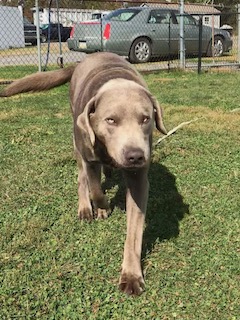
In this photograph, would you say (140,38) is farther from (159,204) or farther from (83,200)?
(83,200)

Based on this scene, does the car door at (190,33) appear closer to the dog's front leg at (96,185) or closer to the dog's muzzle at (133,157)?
the dog's front leg at (96,185)

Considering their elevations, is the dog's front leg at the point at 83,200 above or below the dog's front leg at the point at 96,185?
below

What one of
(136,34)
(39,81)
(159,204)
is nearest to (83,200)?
(159,204)

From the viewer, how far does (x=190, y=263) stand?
2.73 meters

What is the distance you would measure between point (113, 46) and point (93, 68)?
342 inches

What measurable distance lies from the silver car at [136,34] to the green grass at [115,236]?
6890 millimetres

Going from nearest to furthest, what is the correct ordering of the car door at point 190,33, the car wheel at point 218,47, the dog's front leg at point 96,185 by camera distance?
the dog's front leg at point 96,185
the car door at point 190,33
the car wheel at point 218,47

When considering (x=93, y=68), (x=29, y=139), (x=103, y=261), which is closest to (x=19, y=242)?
(x=103, y=261)

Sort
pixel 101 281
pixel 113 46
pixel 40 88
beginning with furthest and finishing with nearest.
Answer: pixel 113 46
pixel 40 88
pixel 101 281

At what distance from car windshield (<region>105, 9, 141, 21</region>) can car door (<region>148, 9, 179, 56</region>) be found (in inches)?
20.1

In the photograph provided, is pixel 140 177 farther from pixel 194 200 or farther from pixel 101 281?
pixel 194 200

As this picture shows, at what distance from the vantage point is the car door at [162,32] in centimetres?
1259

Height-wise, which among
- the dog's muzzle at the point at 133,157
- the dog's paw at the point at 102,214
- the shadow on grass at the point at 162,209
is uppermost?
the dog's muzzle at the point at 133,157

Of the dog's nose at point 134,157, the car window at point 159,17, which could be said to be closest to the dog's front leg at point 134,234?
the dog's nose at point 134,157
